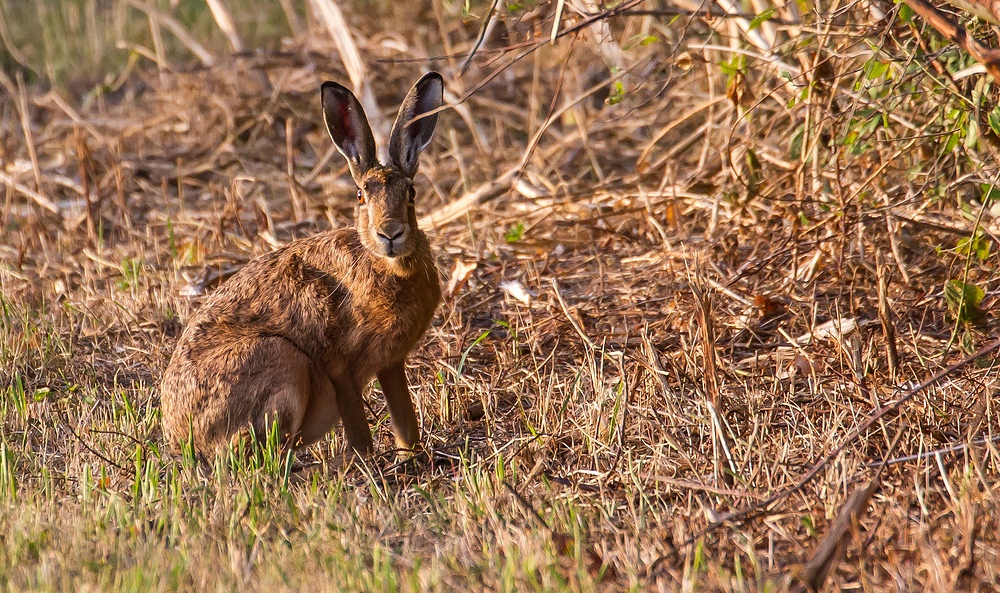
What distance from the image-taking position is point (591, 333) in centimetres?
575

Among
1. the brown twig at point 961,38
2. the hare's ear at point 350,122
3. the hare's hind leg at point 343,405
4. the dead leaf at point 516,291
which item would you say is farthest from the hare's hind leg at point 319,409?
the brown twig at point 961,38

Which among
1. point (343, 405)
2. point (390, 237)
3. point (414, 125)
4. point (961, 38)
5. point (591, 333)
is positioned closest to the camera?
point (961, 38)

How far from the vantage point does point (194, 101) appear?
9.59 metres

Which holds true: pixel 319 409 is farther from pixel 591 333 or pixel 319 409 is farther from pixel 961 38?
pixel 961 38

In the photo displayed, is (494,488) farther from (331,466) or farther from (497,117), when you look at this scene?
(497,117)

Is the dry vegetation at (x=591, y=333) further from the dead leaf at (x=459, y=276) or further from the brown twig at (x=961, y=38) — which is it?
the brown twig at (x=961, y=38)

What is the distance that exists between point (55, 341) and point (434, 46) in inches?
223

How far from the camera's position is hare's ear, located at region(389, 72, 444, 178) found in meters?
4.62

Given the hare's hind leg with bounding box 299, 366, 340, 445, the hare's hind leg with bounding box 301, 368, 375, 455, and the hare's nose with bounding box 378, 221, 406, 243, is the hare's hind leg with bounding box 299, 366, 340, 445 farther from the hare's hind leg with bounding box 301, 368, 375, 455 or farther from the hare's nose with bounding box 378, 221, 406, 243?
the hare's nose with bounding box 378, 221, 406, 243

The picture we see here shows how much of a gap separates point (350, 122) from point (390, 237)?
2.01 ft

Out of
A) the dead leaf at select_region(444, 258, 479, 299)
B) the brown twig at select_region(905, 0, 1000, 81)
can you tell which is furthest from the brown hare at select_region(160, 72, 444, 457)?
the brown twig at select_region(905, 0, 1000, 81)

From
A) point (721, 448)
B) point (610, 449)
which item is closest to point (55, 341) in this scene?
point (610, 449)

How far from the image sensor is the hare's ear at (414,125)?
462 cm

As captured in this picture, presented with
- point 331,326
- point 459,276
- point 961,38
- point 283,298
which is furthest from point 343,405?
point 961,38
